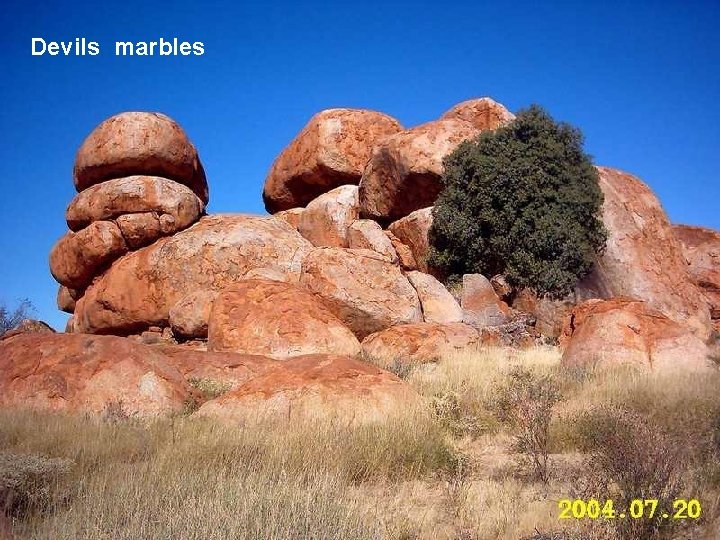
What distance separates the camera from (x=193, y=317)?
55.5ft

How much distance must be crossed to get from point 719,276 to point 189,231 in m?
19.3

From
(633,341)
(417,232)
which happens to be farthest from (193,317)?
(633,341)

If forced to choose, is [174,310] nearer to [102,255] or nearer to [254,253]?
[254,253]

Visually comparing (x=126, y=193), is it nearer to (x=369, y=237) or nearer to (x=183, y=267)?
(x=183, y=267)

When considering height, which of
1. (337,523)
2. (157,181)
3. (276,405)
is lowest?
(337,523)

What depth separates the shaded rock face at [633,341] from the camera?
1155cm

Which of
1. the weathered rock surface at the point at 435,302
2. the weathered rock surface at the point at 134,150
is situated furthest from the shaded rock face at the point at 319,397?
the weathered rock surface at the point at 134,150

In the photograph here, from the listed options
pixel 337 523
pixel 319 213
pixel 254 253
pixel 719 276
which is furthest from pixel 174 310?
pixel 719 276

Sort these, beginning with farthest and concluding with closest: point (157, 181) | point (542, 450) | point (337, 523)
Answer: point (157, 181) → point (542, 450) → point (337, 523)

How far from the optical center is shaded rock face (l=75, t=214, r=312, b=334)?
776 inches

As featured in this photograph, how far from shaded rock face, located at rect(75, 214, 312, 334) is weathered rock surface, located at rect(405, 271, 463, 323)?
12.0 ft

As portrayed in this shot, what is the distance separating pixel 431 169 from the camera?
74.9 ft

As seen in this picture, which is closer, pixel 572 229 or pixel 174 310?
pixel 174 310
